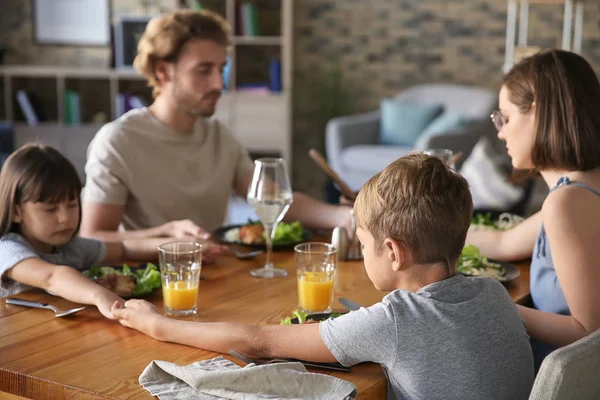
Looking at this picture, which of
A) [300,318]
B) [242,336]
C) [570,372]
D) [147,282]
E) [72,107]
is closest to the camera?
[570,372]

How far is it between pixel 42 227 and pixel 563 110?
118 centimetres

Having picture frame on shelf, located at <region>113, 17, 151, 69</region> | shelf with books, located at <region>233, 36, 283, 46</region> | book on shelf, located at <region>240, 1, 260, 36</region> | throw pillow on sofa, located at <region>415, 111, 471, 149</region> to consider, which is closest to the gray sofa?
throw pillow on sofa, located at <region>415, 111, 471, 149</region>

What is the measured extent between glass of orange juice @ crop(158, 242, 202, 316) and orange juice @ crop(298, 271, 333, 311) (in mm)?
215

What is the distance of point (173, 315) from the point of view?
5.17ft

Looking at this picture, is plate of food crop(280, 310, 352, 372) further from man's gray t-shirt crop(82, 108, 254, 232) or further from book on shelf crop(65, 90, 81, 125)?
book on shelf crop(65, 90, 81, 125)

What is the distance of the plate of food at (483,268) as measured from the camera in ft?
6.26

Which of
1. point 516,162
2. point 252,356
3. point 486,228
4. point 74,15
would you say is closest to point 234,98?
point 74,15

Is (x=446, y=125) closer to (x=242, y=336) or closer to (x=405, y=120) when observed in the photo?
(x=405, y=120)

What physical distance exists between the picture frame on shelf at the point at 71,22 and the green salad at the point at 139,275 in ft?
17.7

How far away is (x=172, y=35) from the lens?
2674 millimetres

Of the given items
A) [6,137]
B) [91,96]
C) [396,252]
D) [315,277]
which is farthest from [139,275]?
[91,96]

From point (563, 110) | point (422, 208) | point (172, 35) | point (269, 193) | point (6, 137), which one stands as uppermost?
point (172, 35)

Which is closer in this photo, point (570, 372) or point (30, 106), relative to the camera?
point (570, 372)

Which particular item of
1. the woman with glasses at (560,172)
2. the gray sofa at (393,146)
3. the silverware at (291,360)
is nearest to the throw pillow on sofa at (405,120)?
the gray sofa at (393,146)
